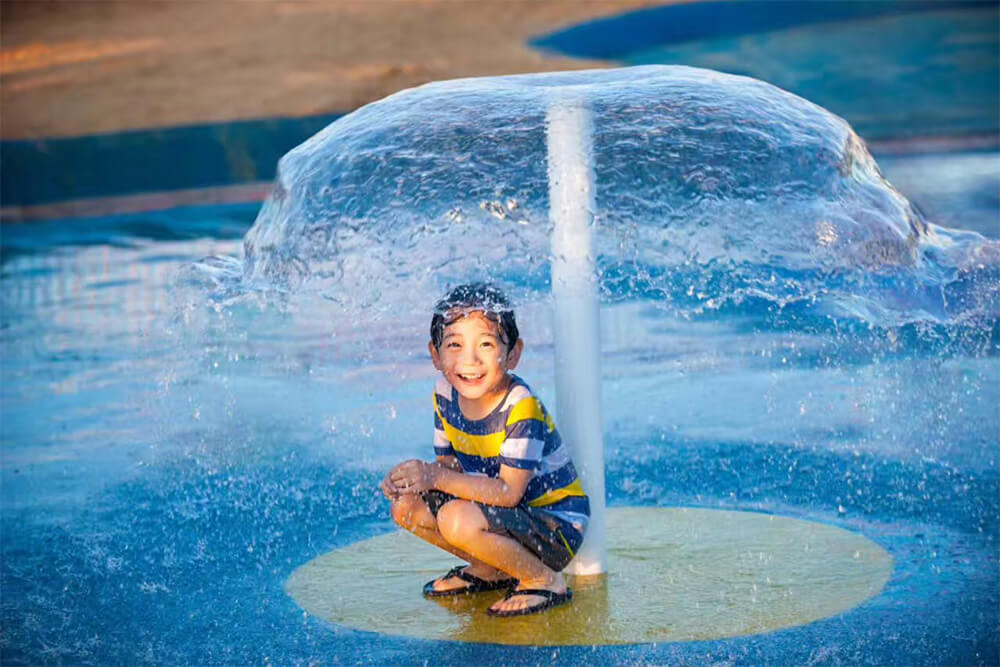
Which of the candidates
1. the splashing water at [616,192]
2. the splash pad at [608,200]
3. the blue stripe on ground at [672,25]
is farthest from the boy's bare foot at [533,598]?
the blue stripe on ground at [672,25]

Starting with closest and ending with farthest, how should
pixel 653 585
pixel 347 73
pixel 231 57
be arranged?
1. pixel 653 585
2. pixel 347 73
3. pixel 231 57

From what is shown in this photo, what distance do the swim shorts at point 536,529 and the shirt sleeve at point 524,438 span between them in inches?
5.1

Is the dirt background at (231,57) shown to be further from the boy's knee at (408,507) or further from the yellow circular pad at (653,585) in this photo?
the boy's knee at (408,507)

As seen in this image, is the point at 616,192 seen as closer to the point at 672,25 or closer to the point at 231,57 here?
the point at 672,25

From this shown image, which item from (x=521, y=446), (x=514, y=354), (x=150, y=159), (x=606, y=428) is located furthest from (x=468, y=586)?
(x=150, y=159)

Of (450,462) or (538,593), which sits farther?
(450,462)

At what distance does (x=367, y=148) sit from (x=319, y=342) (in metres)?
6.14

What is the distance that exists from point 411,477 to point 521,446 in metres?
0.31

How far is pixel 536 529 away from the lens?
12.0ft

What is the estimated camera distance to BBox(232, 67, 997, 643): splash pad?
155 inches

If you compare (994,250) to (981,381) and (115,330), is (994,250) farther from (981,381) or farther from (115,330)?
(115,330)

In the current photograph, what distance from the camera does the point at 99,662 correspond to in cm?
353

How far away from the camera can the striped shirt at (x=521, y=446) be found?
3.64m

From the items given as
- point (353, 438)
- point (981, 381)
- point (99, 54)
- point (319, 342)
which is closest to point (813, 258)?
point (353, 438)
